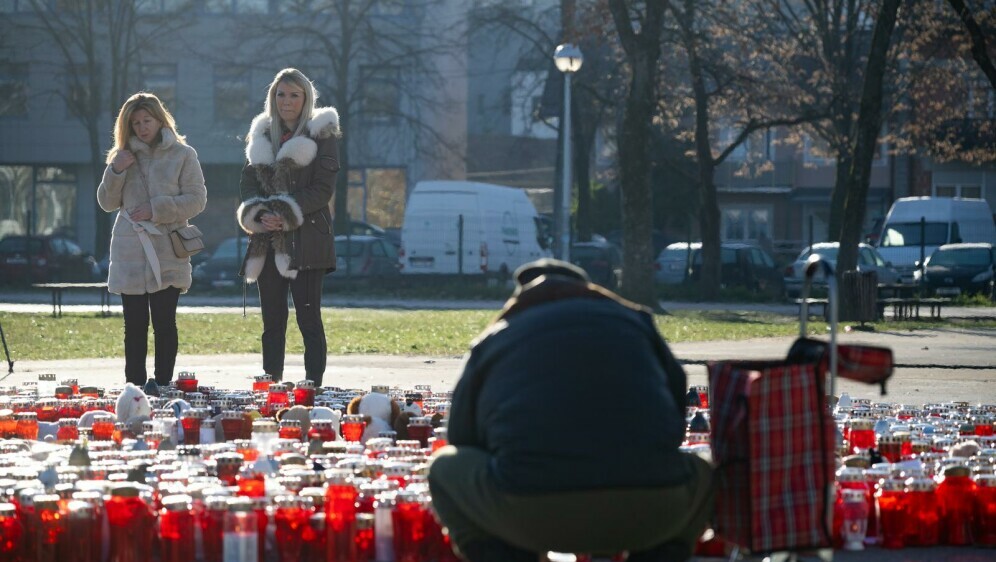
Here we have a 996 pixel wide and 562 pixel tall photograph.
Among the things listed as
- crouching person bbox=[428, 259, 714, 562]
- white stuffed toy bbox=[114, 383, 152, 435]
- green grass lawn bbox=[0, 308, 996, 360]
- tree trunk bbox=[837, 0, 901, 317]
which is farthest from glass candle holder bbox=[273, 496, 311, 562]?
tree trunk bbox=[837, 0, 901, 317]

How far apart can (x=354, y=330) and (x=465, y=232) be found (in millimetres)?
18948

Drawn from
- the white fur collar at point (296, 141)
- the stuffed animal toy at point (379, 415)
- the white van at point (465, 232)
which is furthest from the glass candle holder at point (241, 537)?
the white van at point (465, 232)

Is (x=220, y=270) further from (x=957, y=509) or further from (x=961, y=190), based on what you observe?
(x=957, y=509)

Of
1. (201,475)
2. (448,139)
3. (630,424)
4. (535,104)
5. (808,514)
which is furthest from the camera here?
(448,139)

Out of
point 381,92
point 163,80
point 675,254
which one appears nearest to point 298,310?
point 675,254

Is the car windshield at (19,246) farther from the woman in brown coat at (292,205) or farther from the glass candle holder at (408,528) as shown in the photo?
the glass candle holder at (408,528)

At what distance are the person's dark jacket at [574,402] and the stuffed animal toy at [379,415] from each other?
3.58 meters

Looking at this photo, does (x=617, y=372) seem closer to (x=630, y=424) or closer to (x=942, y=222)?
(x=630, y=424)

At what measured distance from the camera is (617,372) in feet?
14.9

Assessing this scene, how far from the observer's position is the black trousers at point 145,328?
1081 centimetres

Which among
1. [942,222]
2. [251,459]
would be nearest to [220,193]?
[942,222]

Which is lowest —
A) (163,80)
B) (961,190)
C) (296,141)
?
(296,141)

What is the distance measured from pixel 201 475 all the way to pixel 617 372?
279 centimetres

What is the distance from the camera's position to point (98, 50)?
5438 centimetres
